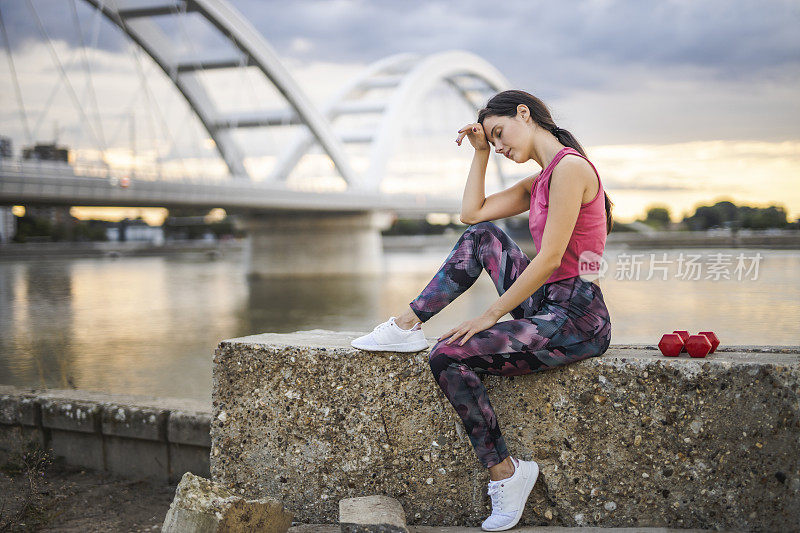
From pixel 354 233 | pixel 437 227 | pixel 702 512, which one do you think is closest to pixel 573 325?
pixel 702 512

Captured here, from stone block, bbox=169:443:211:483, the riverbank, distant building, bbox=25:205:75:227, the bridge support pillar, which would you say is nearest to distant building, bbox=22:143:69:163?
the bridge support pillar

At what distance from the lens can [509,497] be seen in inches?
93.7

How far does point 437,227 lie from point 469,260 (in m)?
80.5

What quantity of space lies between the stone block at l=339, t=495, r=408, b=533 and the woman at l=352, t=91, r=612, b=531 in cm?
33

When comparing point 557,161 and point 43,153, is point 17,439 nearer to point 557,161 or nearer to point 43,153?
point 557,161

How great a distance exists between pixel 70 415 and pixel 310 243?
3087 centimetres

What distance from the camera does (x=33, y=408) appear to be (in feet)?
13.8

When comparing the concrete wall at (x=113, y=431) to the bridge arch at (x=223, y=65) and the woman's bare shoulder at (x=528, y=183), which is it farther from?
the bridge arch at (x=223, y=65)

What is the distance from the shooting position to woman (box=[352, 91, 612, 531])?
7.75 ft

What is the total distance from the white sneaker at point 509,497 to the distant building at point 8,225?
2862 inches

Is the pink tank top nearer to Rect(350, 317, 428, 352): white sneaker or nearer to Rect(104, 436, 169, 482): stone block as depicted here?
Rect(350, 317, 428, 352): white sneaker

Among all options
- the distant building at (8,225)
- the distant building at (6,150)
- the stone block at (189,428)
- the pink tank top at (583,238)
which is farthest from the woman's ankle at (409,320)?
the distant building at (8,225)

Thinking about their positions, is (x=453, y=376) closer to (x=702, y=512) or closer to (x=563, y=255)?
(x=563, y=255)

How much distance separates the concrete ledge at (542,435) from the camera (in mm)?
2309
